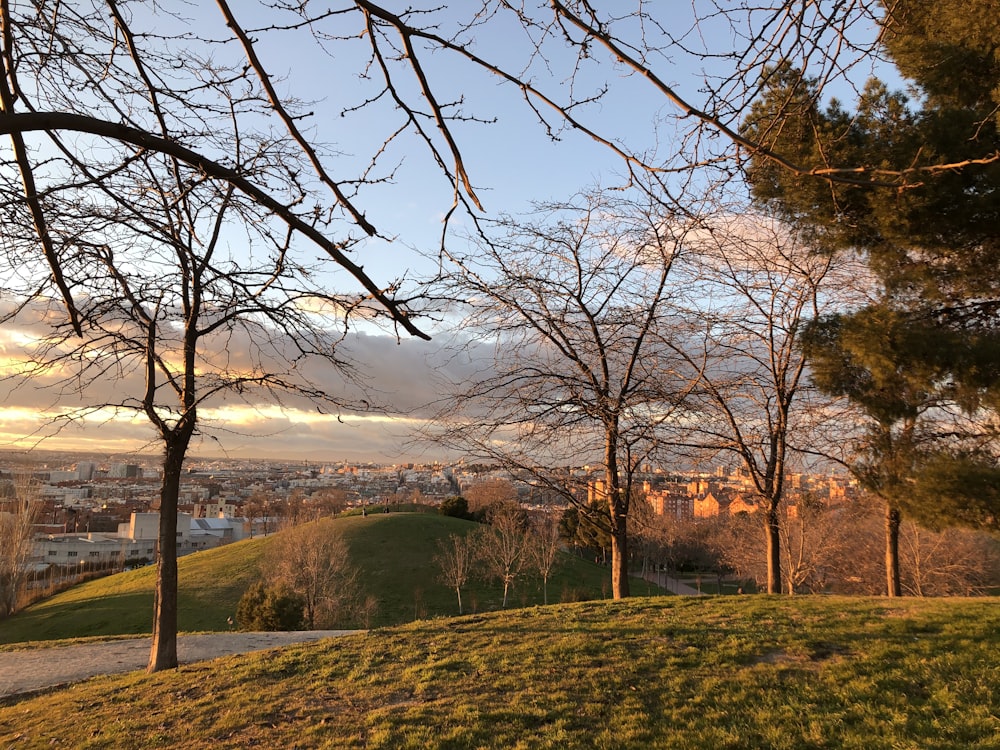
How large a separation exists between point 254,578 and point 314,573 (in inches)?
368

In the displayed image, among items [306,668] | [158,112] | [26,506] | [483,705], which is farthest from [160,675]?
[26,506]

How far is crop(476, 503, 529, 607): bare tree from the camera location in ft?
100

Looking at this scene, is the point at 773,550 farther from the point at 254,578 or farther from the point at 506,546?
the point at 254,578

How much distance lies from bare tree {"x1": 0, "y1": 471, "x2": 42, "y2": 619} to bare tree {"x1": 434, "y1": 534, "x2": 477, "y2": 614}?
785 inches

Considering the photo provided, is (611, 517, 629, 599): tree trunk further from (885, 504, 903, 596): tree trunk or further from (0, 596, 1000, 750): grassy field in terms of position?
(885, 504, 903, 596): tree trunk

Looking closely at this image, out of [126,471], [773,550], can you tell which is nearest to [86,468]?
[126,471]

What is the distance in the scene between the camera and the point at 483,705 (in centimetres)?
517

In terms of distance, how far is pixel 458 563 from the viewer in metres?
31.2

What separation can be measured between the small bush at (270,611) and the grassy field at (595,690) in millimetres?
7742

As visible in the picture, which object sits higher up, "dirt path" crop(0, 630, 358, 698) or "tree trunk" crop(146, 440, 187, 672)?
"tree trunk" crop(146, 440, 187, 672)

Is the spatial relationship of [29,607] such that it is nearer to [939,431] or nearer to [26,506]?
[26,506]

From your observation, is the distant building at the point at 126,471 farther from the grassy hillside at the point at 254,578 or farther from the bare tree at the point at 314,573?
the grassy hillside at the point at 254,578

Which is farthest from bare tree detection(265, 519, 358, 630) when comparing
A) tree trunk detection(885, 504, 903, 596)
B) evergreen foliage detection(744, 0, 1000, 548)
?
evergreen foliage detection(744, 0, 1000, 548)

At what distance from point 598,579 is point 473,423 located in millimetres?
32503
